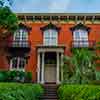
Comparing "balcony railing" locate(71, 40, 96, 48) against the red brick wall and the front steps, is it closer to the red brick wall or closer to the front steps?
the red brick wall

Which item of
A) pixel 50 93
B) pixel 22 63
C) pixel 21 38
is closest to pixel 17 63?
pixel 22 63

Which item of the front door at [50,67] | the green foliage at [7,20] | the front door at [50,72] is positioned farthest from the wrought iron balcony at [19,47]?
the green foliage at [7,20]

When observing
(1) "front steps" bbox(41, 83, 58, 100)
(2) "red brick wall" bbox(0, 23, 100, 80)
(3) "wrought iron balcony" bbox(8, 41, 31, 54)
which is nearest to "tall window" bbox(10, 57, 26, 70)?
(2) "red brick wall" bbox(0, 23, 100, 80)

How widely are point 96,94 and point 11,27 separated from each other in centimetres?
1686

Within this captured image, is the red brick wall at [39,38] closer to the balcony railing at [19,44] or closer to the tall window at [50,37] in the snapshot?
the tall window at [50,37]

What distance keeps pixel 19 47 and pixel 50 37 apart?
125 inches

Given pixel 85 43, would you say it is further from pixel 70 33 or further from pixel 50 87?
pixel 50 87

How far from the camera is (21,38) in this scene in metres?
29.4

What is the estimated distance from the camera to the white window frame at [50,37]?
29172mm

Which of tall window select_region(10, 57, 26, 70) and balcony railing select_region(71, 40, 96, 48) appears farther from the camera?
tall window select_region(10, 57, 26, 70)

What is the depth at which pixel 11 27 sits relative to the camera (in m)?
23.8

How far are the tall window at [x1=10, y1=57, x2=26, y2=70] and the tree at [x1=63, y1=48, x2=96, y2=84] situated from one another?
519 cm

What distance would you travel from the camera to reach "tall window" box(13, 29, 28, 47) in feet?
94.6

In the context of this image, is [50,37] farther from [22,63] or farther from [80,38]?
[22,63]
